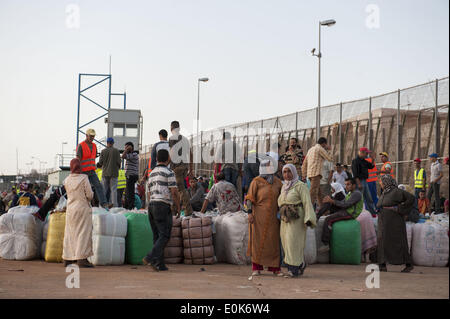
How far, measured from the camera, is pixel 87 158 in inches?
512

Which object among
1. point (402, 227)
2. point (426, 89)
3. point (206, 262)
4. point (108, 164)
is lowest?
point (206, 262)

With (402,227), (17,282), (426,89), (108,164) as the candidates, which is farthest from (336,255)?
(426,89)

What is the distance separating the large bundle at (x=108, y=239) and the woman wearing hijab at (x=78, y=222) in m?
0.54

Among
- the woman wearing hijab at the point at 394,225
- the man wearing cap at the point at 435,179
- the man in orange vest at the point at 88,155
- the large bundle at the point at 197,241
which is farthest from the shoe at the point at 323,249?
the man wearing cap at the point at 435,179

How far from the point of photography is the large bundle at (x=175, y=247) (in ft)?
38.6

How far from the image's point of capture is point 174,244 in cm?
1180

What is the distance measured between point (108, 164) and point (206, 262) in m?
4.00

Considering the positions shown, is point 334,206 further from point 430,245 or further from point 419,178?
point 419,178

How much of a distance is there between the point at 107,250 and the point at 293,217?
3.37 metres

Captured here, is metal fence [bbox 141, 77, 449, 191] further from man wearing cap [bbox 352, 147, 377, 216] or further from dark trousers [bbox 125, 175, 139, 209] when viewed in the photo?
dark trousers [bbox 125, 175, 139, 209]

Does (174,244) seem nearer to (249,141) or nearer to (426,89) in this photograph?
(426,89)

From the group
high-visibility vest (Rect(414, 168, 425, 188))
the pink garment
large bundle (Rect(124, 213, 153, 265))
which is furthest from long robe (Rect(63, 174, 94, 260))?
high-visibility vest (Rect(414, 168, 425, 188))

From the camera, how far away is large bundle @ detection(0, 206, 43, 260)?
39.3ft

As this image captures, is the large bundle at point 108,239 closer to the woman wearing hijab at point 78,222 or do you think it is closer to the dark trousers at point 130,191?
the woman wearing hijab at point 78,222
